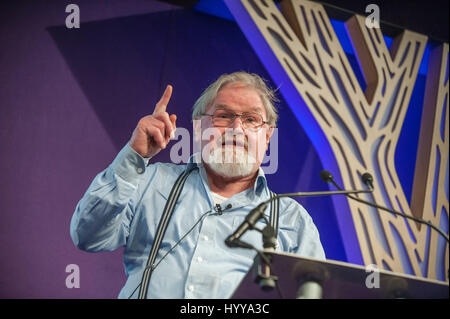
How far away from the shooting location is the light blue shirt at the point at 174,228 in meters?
1.48

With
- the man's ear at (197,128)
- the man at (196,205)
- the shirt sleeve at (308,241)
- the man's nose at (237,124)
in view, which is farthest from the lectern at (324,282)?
the man's ear at (197,128)

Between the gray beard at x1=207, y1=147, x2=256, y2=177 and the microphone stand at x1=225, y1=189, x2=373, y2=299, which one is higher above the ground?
the gray beard at x1=207, y1=147, x2=256, y2=177

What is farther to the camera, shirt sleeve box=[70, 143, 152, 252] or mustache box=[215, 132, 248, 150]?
mustache box=[215, 132, 248, 150]

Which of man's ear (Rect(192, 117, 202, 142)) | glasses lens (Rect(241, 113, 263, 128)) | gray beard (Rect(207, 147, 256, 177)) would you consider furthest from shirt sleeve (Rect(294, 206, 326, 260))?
man's ear (Rect(192, 117, 202, 142))

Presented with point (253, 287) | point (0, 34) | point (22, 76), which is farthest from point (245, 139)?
point (0, 34)

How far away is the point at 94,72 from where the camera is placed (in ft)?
8.74

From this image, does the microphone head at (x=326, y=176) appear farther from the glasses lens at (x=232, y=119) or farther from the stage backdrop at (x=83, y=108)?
the stage backdrop at (x=83, y=108)

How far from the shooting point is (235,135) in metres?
1.92

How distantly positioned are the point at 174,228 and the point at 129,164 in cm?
31

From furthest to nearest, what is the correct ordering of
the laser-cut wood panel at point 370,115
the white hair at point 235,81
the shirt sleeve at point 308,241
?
the laser-cut wood panel at point 370,115 < the white hair at point 235,81 < the shirt sleeve at point 308,241

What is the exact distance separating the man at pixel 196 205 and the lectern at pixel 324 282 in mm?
522

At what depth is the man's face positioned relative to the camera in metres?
1.88

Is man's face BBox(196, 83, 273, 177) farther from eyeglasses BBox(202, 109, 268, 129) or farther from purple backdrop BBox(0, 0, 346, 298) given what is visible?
purple backdrop BBox(0, 0, 346, 298)
